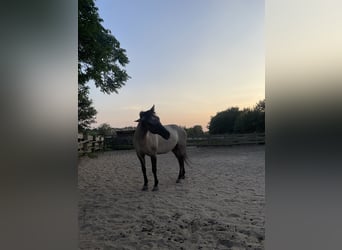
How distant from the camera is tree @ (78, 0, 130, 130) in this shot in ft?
9.54

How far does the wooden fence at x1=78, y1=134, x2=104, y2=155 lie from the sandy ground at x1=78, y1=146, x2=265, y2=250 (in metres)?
1.15

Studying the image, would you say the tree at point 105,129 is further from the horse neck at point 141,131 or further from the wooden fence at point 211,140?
the horse neck at point 141,131

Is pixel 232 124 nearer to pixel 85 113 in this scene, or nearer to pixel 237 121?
pixel 237 121

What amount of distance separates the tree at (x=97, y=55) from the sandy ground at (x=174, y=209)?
1.33 meters

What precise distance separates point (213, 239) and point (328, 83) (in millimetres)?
1451

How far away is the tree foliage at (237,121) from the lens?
6497 mm

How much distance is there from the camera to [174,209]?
2322mm

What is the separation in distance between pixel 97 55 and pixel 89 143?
3.34 meters

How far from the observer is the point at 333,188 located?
0.40 m

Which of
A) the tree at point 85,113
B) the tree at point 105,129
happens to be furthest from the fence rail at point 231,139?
the tree at point 85,113

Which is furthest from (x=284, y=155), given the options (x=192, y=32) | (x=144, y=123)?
(x=192, y=32)

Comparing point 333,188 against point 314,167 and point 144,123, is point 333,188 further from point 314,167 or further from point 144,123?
point 144,123

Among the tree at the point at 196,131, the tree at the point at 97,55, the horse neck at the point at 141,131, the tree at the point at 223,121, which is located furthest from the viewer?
the tree at the point at 223,121

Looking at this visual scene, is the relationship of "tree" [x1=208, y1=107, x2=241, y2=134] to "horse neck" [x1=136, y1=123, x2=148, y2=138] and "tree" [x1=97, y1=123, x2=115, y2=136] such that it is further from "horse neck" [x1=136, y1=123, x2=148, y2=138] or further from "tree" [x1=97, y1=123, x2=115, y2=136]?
"horse neck" [x1=136, y1=123, x2=148, y2=138]
